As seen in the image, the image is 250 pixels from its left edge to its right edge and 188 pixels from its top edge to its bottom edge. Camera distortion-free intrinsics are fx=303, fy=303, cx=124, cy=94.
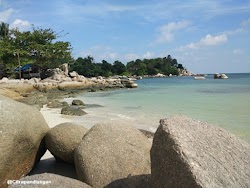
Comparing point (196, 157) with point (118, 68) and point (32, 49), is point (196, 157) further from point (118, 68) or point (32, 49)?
point (118, 68)

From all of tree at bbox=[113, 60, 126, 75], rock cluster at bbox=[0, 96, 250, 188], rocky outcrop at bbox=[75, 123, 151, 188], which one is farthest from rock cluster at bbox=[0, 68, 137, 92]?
tree at bbox=[113, 60, 126, 75]

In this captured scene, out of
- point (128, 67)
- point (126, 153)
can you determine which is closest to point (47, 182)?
point (126, 153)

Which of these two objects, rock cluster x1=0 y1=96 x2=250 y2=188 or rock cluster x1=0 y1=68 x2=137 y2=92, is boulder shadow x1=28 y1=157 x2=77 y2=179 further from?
rock cluster x1=0 y1=68 x2=137 y2=92

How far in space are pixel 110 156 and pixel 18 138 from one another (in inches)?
49.2

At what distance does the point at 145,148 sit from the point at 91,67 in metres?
65.5

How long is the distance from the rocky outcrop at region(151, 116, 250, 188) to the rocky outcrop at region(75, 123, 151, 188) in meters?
0.92

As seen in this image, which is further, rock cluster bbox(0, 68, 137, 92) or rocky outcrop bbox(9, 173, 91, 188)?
rock cluster bbox(0, 68, 137, 92)

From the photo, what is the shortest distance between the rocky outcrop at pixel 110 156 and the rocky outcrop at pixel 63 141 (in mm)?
492

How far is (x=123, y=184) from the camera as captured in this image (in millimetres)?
3439

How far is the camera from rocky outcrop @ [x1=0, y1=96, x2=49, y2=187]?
3830 mm

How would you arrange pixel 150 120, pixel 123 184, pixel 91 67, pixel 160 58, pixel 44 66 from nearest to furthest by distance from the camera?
pixel 123 184 → pixel 150 120 → pixel 44 66 → pixel 91 67 → pixel 160 58

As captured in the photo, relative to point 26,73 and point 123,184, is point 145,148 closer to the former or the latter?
point 123,184

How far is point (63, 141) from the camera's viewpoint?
4.38m

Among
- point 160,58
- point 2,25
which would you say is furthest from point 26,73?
point 160,58
